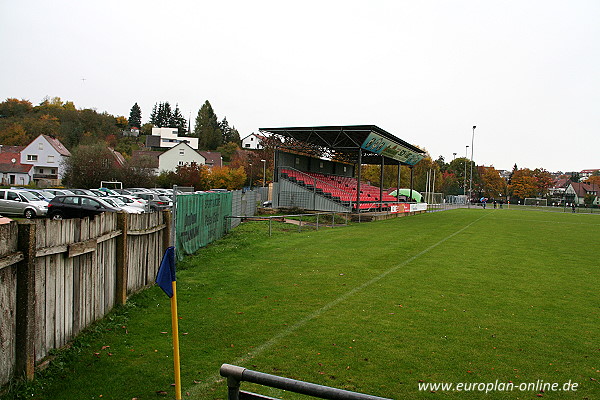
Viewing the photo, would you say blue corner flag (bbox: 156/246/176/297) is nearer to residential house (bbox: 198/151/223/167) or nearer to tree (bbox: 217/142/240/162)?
residential house (bbox: 198/151/223/167)

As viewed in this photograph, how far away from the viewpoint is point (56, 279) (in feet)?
17.4

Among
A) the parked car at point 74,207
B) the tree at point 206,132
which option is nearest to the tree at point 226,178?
the parked car at point 74,207

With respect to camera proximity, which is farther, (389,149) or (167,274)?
(389,149)

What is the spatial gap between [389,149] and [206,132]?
91.9 meters

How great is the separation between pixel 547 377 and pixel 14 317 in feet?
19.9

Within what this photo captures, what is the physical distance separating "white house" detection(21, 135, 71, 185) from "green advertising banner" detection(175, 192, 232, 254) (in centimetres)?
6435

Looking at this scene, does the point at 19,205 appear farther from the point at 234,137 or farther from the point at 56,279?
the point at 234,137

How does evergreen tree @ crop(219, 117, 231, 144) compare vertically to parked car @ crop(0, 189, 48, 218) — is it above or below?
above

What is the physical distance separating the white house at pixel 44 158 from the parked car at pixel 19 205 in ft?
161

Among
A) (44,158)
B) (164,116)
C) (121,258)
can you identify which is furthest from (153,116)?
(121,258)

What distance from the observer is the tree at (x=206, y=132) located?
123 metres

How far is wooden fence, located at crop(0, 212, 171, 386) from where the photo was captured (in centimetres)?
442

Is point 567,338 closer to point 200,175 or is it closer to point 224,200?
point 224,200

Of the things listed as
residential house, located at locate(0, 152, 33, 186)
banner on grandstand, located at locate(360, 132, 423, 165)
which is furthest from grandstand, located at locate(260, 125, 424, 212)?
residential house, located at locate(0, 152, 33, 186)
